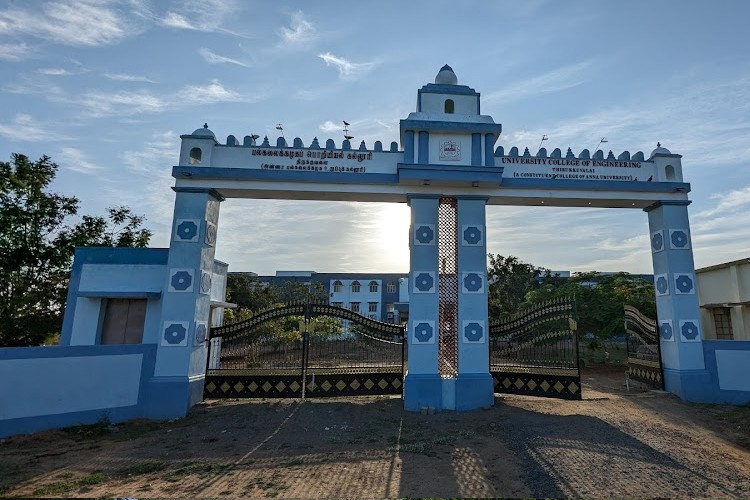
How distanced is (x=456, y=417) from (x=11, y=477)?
6281 millimetres

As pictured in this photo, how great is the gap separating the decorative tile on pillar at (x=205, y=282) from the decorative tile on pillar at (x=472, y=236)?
526cm

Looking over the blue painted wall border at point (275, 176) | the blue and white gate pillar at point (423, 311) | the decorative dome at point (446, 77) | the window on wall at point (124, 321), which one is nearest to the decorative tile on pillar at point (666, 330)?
the blue and white gate pillar at point (423, 311)

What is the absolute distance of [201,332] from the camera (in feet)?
27.7

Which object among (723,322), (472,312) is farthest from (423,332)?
(723,322)

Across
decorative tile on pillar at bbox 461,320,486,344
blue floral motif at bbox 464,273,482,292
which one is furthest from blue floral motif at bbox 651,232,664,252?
decorative tile on pillar at bbox 461,320,486,344

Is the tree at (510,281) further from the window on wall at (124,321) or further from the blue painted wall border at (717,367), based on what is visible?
the window on wall at (124,321)

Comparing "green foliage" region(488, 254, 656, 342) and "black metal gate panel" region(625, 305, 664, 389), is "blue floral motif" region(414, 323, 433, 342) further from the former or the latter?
"green foliage" region(488, 254, 656, 342)

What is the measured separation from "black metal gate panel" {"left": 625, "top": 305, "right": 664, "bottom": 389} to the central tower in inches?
169

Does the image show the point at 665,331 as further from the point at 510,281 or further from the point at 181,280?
the point at 510,281

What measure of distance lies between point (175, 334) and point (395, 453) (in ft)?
15.6

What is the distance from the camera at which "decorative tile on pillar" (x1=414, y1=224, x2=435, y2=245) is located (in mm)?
8648

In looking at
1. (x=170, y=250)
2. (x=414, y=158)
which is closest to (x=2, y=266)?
(x=170, y=250)

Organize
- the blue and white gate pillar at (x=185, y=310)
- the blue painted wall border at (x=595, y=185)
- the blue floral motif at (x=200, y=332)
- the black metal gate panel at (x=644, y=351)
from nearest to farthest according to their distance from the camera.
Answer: the blue and white gate pillar at (x=185, y=310) → the blue floral motif at (x=200, y=332) → the blue painted wall border at (x=595, y=185) → the black metal gate panel at (x=644, y=351)

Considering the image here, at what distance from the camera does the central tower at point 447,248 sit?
8195 millimetres
